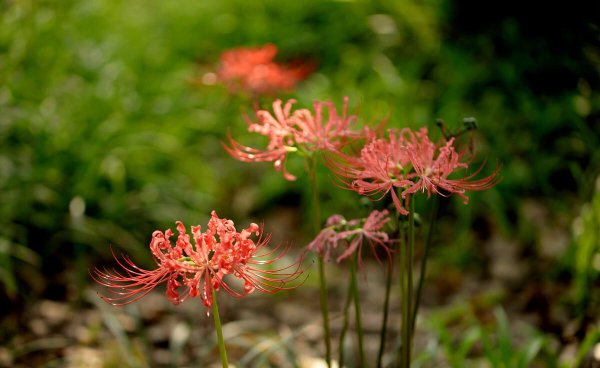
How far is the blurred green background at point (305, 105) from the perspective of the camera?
9.66 feet

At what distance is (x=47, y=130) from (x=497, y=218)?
229 centimetres

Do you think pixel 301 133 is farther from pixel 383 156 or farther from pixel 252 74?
pixel 252 74

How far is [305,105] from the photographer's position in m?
3.96

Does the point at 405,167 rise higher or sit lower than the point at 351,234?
higher

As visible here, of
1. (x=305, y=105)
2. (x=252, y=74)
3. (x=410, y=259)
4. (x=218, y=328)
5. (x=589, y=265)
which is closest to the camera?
(x=218, y=328)

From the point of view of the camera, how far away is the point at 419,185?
3.77 ft

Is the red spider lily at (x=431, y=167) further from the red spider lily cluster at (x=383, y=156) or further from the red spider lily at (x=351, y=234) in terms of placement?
the red spider lily at (x=351, y=234)

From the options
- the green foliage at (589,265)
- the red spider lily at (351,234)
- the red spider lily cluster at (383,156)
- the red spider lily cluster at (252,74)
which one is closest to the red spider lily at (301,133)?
the red spider lily cluster at (383,156)

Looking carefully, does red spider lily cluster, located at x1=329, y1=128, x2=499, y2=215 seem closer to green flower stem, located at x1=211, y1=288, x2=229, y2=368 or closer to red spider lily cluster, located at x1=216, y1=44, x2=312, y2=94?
green flower stem, located at x1=211, y1=288, x2=229, y2=368

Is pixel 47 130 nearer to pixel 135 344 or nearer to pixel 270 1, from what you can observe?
pixel 135 344

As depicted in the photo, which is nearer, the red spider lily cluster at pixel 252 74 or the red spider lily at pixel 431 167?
the red spider lily at pixel 431 167

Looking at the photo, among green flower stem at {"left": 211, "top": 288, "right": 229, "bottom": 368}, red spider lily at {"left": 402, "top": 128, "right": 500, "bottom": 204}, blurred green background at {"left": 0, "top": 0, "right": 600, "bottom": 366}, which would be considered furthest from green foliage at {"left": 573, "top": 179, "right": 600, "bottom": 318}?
green flower stem at {"left": 211, "top": 288, "right": 229, "bottom": 368}

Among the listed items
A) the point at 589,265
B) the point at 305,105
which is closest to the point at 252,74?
the point at 305,105

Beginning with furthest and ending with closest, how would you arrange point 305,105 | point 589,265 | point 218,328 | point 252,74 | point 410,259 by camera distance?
point 305,105 < point 252,74 < point 589,265 < point 410,259 < point 218,328
